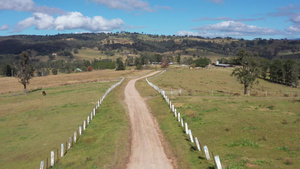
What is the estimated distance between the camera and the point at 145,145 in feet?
66.0

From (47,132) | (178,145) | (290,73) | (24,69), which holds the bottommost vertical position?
(47,132)

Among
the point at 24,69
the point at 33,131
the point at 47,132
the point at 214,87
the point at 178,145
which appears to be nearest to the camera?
the point at 178,145

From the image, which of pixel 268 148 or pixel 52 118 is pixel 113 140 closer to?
pixel 268 148

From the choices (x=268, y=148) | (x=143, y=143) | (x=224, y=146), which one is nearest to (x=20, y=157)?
(x=143, y=143)

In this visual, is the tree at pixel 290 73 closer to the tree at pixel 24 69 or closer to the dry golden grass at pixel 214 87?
the dry golden grass at pixel 214 87

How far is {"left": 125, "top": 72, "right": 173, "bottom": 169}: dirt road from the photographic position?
1630 cm

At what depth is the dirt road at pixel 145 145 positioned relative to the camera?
53.5 feet

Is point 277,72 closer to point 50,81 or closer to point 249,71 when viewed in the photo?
point 249,71

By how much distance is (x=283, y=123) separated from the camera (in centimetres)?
2353

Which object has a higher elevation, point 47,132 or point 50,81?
point 50,81

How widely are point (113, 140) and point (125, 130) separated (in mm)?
3102

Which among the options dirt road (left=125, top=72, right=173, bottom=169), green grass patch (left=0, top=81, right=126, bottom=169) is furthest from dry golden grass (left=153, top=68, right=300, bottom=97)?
green grass patch (left=0, top=81, right=126, bottom=169)

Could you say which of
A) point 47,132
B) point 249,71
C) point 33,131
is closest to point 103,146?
point 47,132

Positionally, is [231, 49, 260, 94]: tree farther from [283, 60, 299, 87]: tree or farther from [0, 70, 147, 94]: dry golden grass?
[283, 60, 299, 87]: tree
